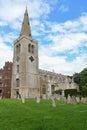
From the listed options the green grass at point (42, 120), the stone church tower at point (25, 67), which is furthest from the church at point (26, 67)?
the green grass at point (42, 120)

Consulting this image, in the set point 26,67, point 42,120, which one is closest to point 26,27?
point 26,67

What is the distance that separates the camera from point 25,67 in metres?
50.9

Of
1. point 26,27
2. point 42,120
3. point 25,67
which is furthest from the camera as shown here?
point 26,27

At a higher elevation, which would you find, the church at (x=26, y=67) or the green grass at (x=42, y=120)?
the church at (x=26, y=67)

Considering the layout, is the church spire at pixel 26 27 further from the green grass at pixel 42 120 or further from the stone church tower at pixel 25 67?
the green grass at pixel 42 120

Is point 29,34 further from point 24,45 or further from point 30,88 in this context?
point 30,88

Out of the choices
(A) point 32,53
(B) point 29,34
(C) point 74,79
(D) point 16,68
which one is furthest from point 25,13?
(C) point 74,79

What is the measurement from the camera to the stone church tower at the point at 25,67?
163 feet

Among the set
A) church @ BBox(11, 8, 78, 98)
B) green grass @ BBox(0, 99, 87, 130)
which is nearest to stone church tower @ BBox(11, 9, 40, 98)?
church @ BBox(11, 8, 78, 98)

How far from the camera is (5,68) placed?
65.1 metres

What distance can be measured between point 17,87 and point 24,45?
41.5ft

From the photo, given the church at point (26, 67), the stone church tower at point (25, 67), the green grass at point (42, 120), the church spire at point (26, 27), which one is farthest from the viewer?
the church spire at point (26, 27)

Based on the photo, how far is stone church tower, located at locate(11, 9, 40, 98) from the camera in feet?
163

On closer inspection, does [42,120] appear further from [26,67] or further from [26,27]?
[26,27]
